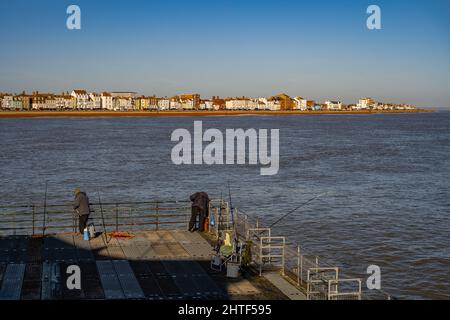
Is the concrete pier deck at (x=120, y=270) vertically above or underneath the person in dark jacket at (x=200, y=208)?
underneath

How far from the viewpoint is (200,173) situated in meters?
41.7

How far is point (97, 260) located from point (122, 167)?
31.3 metres

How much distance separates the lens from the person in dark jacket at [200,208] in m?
16.7

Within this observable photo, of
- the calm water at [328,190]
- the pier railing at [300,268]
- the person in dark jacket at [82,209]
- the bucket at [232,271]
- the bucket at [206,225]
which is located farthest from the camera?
the calm water at [328,190]

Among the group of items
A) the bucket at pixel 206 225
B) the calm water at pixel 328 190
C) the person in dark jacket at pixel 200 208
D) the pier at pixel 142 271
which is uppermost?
the person in dark jacket at pixel 200 208

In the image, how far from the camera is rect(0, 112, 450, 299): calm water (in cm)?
2039

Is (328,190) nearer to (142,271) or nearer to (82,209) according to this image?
(82,209)

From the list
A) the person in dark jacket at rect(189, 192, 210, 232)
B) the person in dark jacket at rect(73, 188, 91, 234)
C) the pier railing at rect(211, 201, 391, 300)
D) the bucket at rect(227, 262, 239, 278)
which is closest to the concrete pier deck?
the bucket at rect(227, 262, 239, 278)

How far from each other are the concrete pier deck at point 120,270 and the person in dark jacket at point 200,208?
2.05ft

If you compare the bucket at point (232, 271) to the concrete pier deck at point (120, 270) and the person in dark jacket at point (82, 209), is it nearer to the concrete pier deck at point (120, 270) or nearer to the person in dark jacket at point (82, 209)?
the concrete pier deck at point (120, 270)

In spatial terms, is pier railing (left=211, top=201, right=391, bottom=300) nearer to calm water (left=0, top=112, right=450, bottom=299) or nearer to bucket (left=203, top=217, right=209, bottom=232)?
bucket (left=203, top=217, right=209, bottom=232)

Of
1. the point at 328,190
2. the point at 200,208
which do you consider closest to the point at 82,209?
the point at 200,208

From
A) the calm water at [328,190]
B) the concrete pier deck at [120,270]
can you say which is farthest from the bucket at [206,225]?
the calm water at [328,190]
